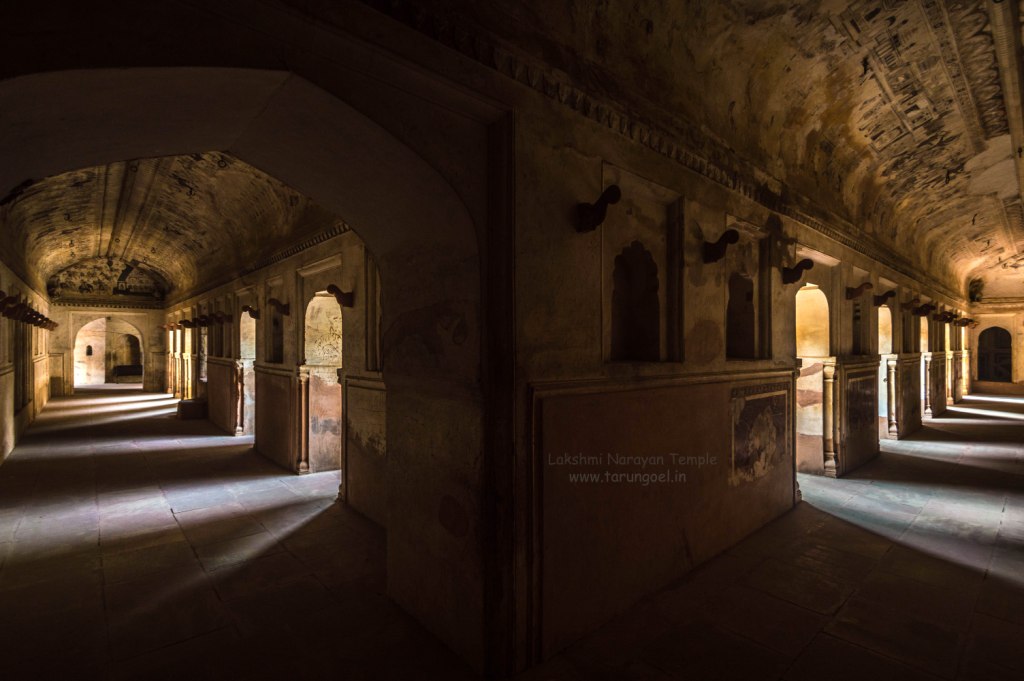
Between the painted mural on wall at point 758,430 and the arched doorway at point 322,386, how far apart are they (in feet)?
17.5

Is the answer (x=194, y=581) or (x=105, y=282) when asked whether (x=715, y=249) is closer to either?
(x=194, y=581)

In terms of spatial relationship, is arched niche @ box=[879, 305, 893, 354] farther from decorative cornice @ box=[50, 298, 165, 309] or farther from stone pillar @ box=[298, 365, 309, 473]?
decorative cornice @ box=[50, 298, 165, 309]

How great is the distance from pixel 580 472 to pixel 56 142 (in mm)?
3294

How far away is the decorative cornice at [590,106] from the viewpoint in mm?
2564

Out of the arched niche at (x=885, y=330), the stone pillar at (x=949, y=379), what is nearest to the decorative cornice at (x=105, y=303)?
the arched niche at (x=885, y=330)

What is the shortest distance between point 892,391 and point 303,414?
441 inches

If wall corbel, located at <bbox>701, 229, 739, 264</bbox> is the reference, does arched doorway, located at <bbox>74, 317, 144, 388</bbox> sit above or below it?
below

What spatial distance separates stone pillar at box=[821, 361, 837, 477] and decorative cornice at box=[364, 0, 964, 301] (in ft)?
7.13

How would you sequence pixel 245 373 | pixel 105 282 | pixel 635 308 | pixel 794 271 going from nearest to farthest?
pixel 635 308 → pixel 794 271 → pixel 245 373 → pixel 105 282

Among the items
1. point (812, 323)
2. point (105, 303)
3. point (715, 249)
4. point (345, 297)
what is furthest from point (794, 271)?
point (105, 303)

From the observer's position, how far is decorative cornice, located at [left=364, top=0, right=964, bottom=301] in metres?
2.56

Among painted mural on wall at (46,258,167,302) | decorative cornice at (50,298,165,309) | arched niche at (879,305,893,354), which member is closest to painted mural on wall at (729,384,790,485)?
arched niche at (879,305,893,354)

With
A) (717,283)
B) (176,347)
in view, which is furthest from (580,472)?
(176,347)

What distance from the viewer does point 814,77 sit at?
5.10 m
